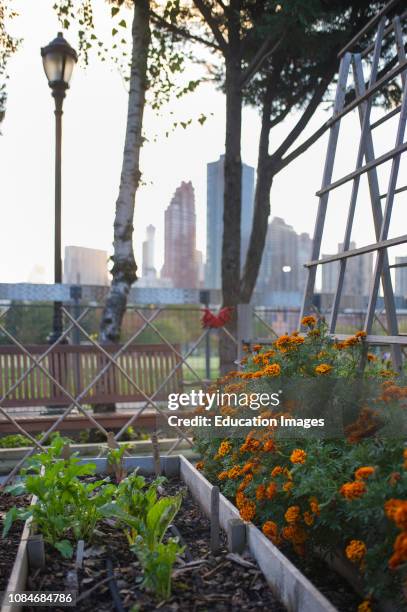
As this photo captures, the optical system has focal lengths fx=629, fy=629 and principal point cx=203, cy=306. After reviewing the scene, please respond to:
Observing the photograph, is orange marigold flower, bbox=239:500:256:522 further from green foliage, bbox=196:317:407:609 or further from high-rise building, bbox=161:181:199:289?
high-rise building, bbox=161:181:199:289

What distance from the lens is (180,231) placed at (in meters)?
22.6

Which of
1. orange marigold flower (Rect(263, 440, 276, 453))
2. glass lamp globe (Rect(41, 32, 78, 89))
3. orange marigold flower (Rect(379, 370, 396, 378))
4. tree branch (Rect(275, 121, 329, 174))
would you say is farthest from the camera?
tree branch (Rect(275, 121, 329, 174))

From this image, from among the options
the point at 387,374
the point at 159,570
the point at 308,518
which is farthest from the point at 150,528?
the point at 387,374

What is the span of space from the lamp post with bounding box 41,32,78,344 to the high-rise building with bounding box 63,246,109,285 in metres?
2.26

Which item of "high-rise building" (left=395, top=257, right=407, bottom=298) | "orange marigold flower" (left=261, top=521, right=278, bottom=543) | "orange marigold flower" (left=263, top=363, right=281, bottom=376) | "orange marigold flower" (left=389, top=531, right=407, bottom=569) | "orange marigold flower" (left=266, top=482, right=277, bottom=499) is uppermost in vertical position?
"high-rise building" (left=395, top=257, right=407, bottom=298)

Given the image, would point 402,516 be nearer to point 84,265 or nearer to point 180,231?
point 84,265

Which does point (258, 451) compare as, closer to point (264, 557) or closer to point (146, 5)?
point (264, 557)

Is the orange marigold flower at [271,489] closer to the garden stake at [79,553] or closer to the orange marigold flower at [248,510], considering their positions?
the orange marigold flower at [248,510]

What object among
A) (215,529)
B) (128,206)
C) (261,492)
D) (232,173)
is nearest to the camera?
(261,492)

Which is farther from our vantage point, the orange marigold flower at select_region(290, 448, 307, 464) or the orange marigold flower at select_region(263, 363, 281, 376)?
the orange marigold flower at select_region(263, 363, 281, 376)

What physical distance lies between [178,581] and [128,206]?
510 centimetres

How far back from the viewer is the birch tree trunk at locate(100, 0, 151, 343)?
23.1 ft

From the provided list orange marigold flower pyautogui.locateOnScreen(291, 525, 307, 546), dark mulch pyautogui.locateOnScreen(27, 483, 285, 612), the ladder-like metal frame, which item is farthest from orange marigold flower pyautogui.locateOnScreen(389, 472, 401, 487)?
the ladder-like metal frame

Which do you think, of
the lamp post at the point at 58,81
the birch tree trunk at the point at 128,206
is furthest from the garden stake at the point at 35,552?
the lamp post at the point at 58,81
